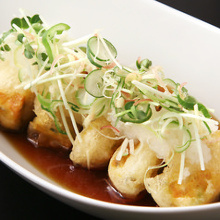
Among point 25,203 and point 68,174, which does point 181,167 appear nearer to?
point 68,174

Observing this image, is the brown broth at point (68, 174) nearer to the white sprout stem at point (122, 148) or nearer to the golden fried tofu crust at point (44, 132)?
the golden fried tofu crust at point (44, 132)

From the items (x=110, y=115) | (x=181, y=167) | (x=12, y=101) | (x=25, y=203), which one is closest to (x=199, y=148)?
(x=181, y=167)

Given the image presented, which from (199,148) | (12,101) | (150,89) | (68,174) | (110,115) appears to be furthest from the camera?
(12,101)

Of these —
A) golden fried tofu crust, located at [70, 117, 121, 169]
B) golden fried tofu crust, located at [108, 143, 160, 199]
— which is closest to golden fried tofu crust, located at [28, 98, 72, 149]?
golden fried tofu crust, located at [70, 117, 121, 169]

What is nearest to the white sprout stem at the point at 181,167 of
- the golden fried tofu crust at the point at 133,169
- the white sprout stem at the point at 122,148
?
the golden fried tofu crust at the point at 133,169

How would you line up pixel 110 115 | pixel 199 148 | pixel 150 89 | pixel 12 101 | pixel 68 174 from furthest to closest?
pixel 12 101 → pixel 68 174 → pixel 110 115 → pixel 150 89 → pixel 199 148

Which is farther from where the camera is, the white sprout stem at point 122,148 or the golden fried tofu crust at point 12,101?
the golden fried tofu crust at point 12,101

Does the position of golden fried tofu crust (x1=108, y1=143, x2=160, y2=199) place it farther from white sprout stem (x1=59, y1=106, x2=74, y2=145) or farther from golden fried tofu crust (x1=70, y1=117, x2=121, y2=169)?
white sprout stem (x1=59, y1=106, x2=74, y2=145)
